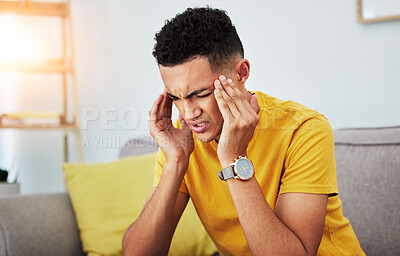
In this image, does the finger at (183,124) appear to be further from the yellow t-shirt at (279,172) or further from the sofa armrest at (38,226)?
the sofa armrest at (38,226)

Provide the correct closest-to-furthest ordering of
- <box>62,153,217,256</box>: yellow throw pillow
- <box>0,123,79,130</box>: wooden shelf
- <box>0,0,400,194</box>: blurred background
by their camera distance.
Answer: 1. <box>62,153,217,256</box>: yellow throw pillow
2. <box>0,0,400,194</box>: blurred background
3. <box>0,123,79,130</box>: wooden shelf

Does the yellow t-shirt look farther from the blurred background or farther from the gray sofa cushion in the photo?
the blurred background

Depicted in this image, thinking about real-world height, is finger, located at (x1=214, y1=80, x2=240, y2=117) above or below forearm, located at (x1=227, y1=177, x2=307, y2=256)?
above

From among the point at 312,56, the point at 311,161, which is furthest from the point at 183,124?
Result: the point at 312,56

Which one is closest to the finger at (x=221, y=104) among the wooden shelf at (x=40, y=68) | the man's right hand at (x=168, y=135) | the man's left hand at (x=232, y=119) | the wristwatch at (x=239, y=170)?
the man's left hand at (x=232, y=119)

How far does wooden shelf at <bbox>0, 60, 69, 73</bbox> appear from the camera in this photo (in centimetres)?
299

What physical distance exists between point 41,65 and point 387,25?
230 cm

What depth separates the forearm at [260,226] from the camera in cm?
102

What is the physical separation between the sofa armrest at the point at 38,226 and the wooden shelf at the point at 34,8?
1691mm

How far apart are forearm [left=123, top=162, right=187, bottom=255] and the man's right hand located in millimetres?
32

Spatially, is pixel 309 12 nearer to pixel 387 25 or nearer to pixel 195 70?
pixel 387 25

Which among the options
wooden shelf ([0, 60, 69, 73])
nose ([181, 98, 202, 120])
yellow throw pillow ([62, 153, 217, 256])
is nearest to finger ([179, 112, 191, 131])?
nose ([181, 98, 202, 120])

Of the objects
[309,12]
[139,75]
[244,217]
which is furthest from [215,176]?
[139,75]

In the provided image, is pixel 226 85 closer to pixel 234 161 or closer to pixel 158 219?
pixel 234 161
